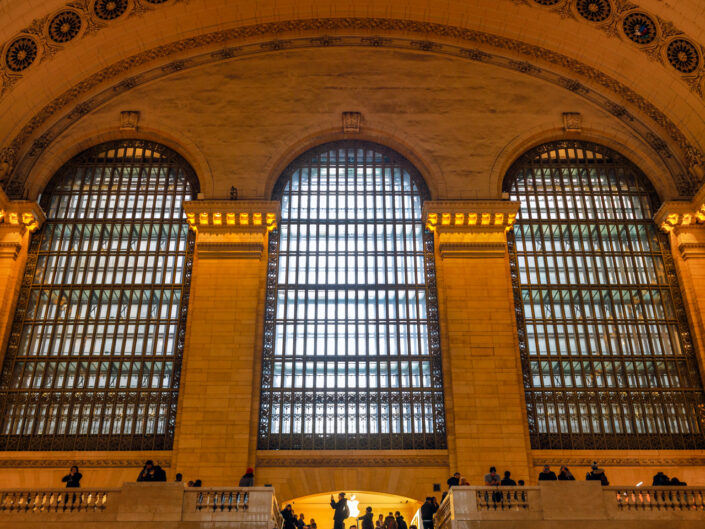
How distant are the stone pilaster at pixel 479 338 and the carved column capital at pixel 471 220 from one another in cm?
3

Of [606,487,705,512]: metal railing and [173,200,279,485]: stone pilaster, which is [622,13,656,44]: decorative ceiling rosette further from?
[606,487,705,512]: metal railing

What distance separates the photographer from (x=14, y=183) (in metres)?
25.6

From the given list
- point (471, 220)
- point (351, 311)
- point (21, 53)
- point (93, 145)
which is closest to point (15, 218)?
point (93, 145)

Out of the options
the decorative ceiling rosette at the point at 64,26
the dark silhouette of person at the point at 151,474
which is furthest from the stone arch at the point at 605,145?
the decorative ceiling rosette at the point at 64,26

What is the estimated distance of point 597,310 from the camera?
24.4m

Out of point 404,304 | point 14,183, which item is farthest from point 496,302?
point 14,183

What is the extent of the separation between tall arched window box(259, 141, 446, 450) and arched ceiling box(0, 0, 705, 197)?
14.4 feet

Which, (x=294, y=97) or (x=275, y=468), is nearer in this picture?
(x=275, y=468)

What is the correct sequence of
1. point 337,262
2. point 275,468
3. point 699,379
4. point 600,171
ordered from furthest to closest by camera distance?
point 600,171 → point 337,262 → point 699,379 → point 275,468

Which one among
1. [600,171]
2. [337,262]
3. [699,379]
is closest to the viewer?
[699,379]

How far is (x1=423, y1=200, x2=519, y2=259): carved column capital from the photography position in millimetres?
24797

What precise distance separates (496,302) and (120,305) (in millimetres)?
12205

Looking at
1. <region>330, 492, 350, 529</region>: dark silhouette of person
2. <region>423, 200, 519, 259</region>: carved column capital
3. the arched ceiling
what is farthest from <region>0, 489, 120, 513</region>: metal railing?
<region>423, 200, 519, 259</region>: carved column capital

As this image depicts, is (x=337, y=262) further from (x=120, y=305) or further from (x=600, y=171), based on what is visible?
(x=600, y=171)
